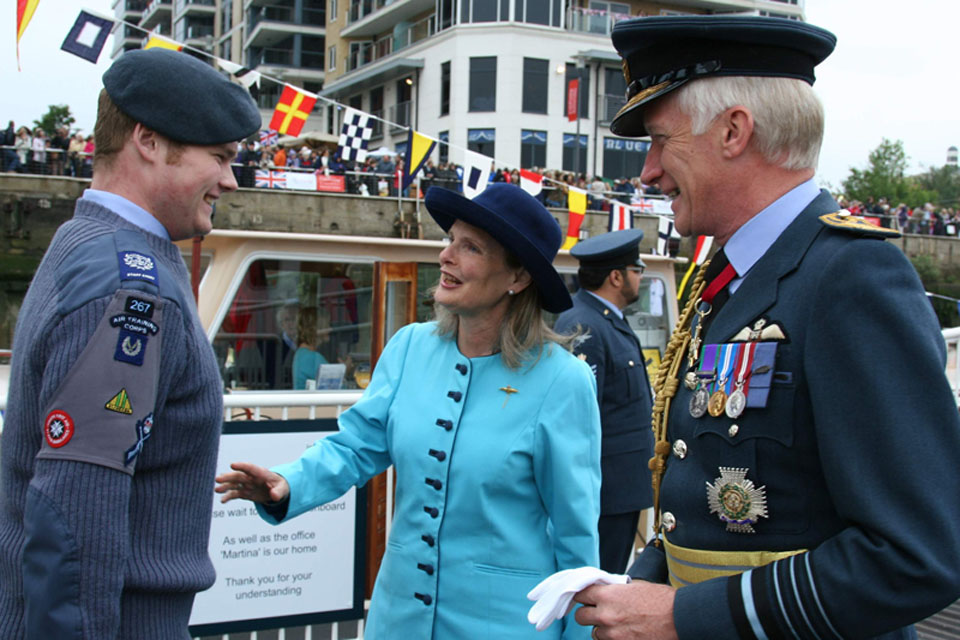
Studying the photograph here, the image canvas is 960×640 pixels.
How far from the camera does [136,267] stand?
5.50ft

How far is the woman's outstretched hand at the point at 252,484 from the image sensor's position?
89.4 inches

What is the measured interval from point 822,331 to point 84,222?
1424 mm

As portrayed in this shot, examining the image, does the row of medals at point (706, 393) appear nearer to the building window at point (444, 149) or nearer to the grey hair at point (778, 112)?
the grey hair at point (778, 112)

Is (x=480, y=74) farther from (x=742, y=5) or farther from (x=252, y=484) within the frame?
(x=252, y=484)

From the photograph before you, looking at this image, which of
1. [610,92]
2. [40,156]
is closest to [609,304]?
[40,156]

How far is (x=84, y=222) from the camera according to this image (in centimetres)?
178

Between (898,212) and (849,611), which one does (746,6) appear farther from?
(849,611)

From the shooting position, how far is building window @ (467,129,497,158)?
40.6m

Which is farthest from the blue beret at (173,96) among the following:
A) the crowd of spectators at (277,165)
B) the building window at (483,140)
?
the building window at (483,140)

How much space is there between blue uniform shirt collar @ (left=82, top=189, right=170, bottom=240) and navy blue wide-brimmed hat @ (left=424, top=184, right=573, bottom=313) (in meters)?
1.06

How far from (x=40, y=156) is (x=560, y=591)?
1032 inches

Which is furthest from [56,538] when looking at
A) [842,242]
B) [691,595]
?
[842,242]

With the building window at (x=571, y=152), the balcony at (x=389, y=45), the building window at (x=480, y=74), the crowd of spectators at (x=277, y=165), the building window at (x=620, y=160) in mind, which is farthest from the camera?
the balcony at (x=389, y=45)

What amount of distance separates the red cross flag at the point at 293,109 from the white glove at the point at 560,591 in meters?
9.68
